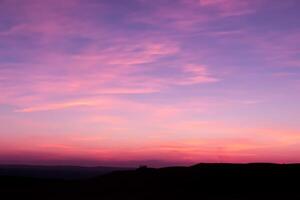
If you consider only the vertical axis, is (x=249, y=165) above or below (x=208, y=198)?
above

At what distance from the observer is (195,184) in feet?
105

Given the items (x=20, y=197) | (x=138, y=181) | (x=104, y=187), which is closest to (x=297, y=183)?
(x=138, y=181)

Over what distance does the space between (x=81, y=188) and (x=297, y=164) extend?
15.1 metres

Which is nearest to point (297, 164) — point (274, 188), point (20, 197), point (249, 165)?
point (249, 165)

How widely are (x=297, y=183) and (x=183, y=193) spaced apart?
7414 mm

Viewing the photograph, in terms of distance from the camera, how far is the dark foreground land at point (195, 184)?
29.7 meters

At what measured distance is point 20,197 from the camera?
32375 millimetres

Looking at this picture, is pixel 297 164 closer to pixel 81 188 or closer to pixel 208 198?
pixel 208 198

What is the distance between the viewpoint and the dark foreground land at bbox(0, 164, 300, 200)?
29.7 meters

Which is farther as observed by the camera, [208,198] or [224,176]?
[224,176]

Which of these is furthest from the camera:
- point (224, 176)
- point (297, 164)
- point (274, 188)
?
point (297, 164)

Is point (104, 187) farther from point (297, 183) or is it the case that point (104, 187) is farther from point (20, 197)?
point (297, 183)

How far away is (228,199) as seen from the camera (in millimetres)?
28281

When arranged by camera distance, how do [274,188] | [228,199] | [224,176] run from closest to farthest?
1. [228,199]
2. [274,188]
3. [224,176]
